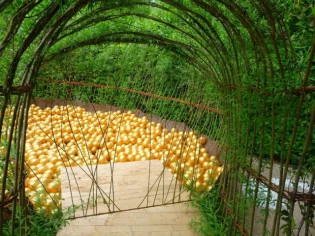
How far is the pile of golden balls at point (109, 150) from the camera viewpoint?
319 centimetres

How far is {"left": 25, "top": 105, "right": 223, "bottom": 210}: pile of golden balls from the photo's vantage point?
3.19 metres

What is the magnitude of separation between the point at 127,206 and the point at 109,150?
156 cm

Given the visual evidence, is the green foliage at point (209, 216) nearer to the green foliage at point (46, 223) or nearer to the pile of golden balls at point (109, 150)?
the pile of golden balls at point (109, 150)

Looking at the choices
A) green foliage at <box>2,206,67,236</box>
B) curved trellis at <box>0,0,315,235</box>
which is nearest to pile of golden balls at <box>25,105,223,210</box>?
green foliage at <box>2,206,67,236</box>

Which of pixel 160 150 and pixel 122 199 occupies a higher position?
pixel 160 150

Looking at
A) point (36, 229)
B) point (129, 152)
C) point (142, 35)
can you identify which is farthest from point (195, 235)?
point (129, 152)

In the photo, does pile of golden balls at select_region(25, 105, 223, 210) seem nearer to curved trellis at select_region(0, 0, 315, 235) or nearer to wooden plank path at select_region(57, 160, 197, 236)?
wooden plank path at select_region(57, 160, 197, 236)

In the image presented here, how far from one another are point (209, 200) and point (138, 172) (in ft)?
3.08

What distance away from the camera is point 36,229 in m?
2.32

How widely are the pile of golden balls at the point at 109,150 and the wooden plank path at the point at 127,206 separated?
16 centimetres

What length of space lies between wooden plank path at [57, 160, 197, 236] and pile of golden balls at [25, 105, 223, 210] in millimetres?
156

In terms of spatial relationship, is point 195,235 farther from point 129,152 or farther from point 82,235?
point 129,152

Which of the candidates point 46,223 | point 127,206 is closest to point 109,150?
point 127,206

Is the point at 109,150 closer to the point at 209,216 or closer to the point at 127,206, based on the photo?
the point at 127,206
